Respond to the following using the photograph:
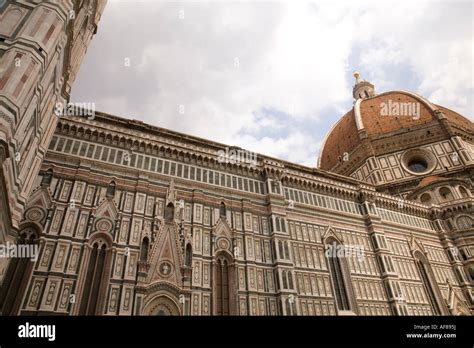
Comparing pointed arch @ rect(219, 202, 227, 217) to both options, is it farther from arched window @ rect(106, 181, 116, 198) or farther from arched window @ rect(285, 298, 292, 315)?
arched window @ rect(106, 181, 116, 198)

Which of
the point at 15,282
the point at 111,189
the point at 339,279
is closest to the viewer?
the point at 15,282

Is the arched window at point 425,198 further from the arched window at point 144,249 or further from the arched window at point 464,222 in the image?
the arched window at point 144,249

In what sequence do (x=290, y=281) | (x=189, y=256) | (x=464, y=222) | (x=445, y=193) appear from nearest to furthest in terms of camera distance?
(x=189, y=256) < (x=290, y=281) < (x=464, y=222) < (x=445, y=193)

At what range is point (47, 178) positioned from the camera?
1792 centimetres

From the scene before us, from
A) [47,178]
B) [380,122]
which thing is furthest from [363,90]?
[47,178]

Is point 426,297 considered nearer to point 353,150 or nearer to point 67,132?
point 353,150

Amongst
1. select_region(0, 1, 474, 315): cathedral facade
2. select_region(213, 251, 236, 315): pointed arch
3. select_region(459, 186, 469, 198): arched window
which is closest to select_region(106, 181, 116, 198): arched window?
select_region(0, 1, 474, 315): cathedral facade

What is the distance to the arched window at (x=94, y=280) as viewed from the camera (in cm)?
1586

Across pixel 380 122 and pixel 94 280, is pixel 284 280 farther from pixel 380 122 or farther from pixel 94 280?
pixel 380 122

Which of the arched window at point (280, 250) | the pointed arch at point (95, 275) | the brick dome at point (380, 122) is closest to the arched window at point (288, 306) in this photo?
the arched window at point (280, 250)

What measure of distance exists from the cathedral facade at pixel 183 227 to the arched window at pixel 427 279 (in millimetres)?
115

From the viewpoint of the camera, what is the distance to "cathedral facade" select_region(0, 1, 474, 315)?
14.3 metres

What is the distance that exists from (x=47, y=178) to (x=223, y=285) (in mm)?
13038

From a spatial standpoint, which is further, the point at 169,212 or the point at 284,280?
the point at 284,280
